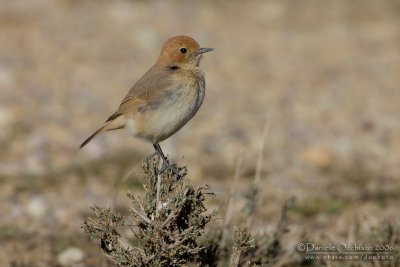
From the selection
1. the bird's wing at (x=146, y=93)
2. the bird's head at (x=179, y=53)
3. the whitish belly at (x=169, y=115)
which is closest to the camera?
the whitish belly at (x=169, y=115)

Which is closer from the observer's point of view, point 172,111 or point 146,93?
point 172,111

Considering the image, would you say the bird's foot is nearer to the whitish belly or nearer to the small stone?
the whitish belly

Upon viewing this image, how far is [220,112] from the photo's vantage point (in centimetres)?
1030

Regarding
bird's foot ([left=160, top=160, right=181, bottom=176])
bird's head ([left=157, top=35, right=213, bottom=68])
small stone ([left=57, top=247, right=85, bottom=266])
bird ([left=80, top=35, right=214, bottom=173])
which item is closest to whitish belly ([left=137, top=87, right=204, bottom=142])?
bird ([left=80, top=35, right=214, bottom=173])

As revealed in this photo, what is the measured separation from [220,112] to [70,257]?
435 cm

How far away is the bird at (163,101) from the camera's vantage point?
5754mm

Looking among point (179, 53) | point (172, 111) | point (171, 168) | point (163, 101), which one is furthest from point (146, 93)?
point (171, 168)

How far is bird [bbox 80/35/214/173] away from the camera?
18.9 ft

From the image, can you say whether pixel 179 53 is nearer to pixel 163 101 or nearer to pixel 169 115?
pixel 163 101

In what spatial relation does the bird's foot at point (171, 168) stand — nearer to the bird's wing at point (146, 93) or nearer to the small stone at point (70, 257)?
the bird's wing at point (146, 93)

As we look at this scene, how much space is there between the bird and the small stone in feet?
3.04

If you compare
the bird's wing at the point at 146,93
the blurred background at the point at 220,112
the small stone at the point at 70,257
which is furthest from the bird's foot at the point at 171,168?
the small stone at the point at 70,257

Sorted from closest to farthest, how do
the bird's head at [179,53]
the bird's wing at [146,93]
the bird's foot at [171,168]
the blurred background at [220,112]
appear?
the bird's foot at [171,168] → the bird's wing at [146,93] → the bird's head at [179,53] → the blurred background at [220,112]

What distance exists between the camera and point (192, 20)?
1420cm
